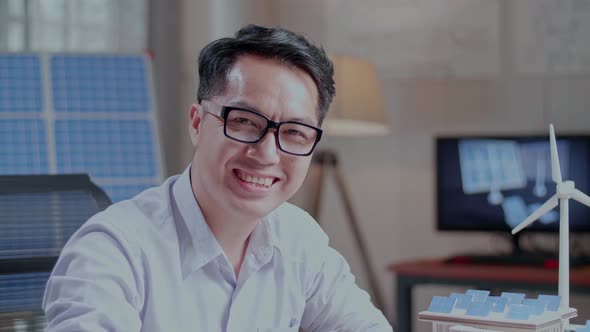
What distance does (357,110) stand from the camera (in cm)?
436

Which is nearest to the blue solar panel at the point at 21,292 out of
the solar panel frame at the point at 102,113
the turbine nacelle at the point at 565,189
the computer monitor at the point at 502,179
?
the turbine nacelle at the point at 565,189

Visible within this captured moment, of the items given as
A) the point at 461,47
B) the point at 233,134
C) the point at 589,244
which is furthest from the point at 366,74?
the point at 233,134

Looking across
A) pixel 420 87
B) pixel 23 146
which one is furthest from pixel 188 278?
pixel 420 87

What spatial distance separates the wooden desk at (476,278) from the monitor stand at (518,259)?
4 cm

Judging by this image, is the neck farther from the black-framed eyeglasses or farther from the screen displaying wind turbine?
the screen displaying wind turbine

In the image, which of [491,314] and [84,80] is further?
[84,80]

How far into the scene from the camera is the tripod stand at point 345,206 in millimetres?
4699

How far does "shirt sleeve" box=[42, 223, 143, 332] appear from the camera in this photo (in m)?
1.25

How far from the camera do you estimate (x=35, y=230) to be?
1.87 metres

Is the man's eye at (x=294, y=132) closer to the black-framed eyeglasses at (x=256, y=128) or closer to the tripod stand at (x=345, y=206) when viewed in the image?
the black-framed eyeglasses at (x=256, y=128)

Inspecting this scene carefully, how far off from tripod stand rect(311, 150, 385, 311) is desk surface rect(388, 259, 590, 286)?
1.36ft

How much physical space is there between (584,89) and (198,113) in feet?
11.0

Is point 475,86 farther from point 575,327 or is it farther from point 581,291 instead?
point 575,327

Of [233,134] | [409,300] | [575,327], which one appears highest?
[233,134]
